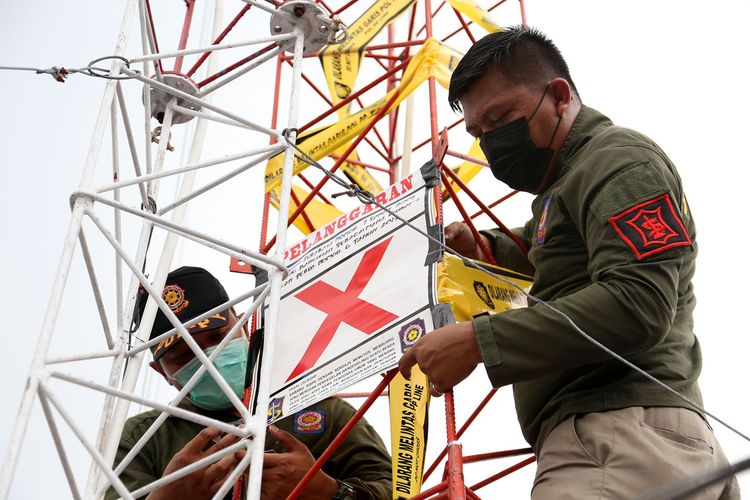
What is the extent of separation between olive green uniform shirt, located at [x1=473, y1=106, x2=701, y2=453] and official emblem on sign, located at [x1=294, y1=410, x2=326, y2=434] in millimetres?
1233

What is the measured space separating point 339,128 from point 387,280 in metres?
1.66

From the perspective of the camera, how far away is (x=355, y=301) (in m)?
4.02

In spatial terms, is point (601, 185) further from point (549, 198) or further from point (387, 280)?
point (387, 280)

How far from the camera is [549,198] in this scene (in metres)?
3.38

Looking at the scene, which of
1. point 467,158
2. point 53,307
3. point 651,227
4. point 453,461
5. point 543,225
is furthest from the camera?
point 467,158

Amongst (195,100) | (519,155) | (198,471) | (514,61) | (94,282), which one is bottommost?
(198,471)

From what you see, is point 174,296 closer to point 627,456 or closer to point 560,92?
point 560,92

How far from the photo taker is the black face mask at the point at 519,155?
11.6 ft

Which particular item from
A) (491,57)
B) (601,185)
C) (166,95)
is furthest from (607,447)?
(166,95)

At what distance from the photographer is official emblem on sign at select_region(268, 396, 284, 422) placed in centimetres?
393

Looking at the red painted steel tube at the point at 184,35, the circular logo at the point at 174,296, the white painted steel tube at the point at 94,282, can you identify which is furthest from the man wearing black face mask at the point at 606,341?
the red painted steel tube at the point at 184,35

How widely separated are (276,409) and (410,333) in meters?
0.77

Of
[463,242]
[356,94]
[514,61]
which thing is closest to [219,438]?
[463,242]

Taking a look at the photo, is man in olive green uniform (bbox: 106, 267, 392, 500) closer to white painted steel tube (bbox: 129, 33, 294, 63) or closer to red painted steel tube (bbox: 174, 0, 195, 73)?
red painted steel tube (bbox: 174, 0, 195, 73)
